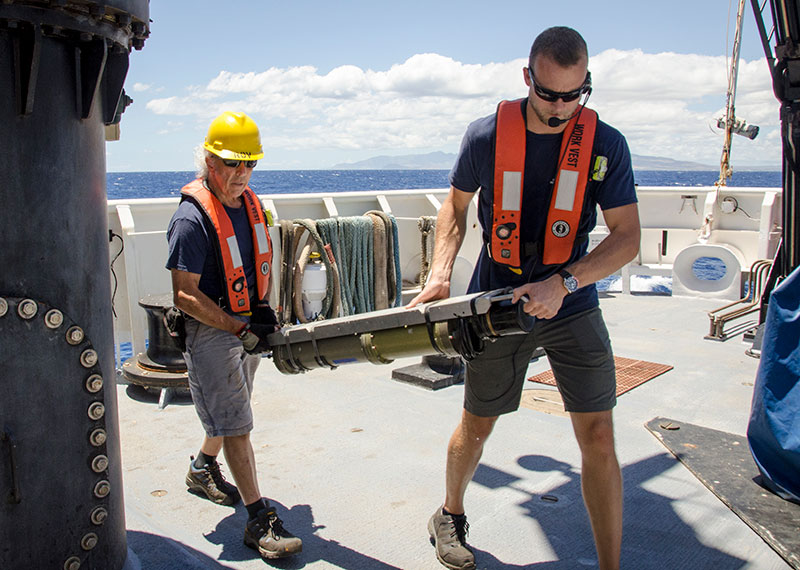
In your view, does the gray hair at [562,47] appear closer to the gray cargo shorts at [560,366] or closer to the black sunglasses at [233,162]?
the gray cargo shorts at [560,366]

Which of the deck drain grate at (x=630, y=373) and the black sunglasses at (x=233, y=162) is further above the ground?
the black sunglasses at (x=233, y=162)

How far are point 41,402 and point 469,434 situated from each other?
64.5 inches

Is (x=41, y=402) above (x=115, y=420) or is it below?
above

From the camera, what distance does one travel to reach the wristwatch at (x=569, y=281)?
8.48 feet

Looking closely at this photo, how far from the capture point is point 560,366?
2869mm

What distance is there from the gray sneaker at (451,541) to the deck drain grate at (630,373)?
7.91 feet

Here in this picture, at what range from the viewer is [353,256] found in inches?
275

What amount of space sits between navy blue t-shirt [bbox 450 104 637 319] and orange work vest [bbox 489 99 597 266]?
0.04 m

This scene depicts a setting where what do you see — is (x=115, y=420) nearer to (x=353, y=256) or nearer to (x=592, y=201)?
(x=592, y=201)

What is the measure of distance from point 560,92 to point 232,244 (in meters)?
1.47

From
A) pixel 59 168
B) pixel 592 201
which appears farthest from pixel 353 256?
pixel 59 168

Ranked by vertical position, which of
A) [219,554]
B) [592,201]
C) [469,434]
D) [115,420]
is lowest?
[219,554]

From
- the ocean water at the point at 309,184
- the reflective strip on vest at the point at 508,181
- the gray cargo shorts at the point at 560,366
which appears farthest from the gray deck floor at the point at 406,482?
the ocean water at the point at 309,184

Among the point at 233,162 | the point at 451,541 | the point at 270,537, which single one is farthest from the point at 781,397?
the point at 233,162
